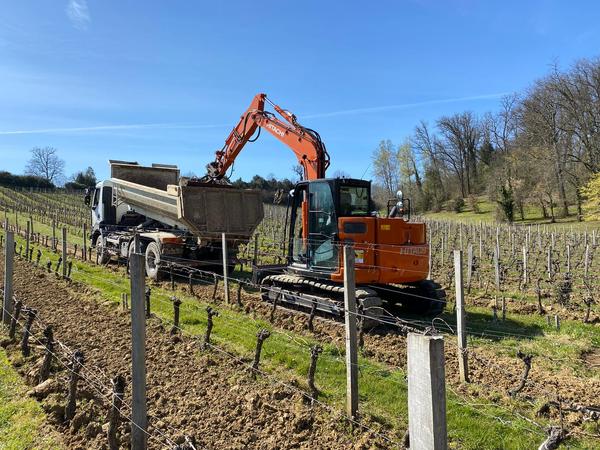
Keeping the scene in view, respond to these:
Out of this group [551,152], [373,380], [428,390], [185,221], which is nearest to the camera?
[428,390]

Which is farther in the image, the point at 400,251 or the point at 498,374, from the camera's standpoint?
the point at 400,251

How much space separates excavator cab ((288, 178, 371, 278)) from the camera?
27.4 feet

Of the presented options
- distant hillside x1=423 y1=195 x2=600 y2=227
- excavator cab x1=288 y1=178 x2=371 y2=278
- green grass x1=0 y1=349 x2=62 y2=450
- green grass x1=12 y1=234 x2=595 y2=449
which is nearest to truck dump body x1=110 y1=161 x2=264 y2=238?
green grass x1=12 y1=234 x2=595 y2=449

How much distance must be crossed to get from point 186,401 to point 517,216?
45.0 metres

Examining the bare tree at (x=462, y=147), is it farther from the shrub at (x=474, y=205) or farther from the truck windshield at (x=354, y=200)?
the truck windshield at (x=354, y=200)

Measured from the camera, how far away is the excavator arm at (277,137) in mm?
9984

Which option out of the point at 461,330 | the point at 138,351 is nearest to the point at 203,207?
the point at 461,330

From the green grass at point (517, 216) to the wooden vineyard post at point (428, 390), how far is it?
121 feet

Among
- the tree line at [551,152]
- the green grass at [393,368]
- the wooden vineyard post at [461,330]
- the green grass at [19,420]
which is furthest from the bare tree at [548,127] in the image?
the green grass at [19,420]

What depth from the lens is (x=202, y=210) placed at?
11.5 metres

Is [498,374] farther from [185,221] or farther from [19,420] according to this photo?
[185,221]

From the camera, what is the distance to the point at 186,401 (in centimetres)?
486

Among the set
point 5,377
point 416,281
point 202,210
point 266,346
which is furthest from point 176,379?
point 202,210

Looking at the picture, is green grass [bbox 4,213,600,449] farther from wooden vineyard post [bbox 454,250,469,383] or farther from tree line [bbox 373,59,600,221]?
tree line [bbox 373,59,600,221]
